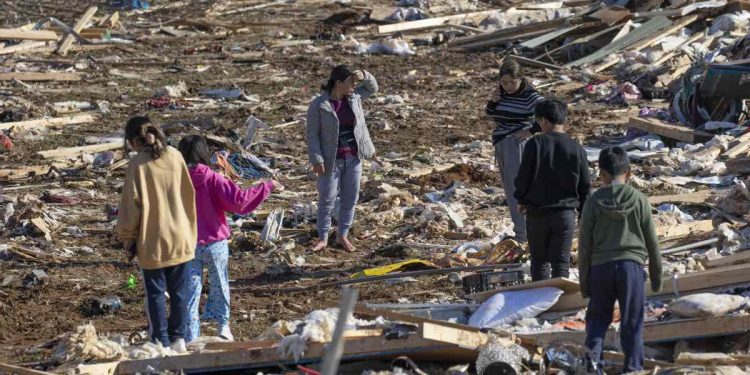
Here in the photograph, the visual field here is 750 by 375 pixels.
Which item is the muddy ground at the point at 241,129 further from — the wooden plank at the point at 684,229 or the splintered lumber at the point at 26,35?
the wooden plank at the point at 684,229

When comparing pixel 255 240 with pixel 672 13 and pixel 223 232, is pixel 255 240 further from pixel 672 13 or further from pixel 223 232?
pixel 672 13

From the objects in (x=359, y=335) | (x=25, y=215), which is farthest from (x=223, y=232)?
(x=25, y=215)

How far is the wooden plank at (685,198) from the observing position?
40.9 feet

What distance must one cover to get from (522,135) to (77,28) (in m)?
19.9

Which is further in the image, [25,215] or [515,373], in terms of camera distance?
[25,215]

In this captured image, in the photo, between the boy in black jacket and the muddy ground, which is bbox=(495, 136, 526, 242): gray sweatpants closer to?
the muddy ground

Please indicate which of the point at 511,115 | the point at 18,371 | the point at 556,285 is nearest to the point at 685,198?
the point at 511,115

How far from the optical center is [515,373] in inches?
260

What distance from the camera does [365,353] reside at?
7.09m

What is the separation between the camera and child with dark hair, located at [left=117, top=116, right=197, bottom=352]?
747 cm

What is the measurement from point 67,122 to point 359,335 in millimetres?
12789

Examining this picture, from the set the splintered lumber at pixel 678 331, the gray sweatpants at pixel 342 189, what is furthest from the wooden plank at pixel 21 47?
the splintered lumber at pixel 678 331

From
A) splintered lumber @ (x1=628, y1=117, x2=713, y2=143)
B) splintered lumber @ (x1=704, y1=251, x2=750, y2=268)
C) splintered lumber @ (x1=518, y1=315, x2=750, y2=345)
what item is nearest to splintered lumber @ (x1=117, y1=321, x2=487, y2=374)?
splintered lumber @ (x1=518, y1=315, x2=750, y2=345)

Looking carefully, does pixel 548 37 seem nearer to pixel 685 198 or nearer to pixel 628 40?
pixel 628 40
